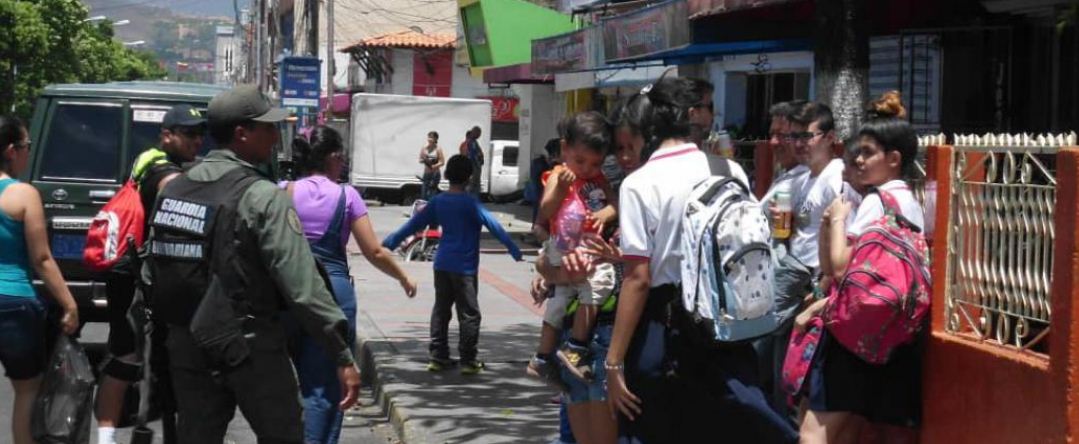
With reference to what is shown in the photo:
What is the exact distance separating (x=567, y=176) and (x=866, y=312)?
1501 millimetres

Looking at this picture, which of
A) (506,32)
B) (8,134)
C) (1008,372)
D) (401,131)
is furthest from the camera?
(401,131)

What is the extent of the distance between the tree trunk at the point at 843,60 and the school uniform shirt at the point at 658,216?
2.51 m

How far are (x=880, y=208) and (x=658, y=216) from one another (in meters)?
1.11

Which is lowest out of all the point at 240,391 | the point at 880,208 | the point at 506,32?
the point at 240,391

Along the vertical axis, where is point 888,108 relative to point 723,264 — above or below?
above

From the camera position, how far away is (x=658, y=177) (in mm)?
5266

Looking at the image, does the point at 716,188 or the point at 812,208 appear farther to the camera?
the point at 812,208

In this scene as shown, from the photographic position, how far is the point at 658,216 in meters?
5.23

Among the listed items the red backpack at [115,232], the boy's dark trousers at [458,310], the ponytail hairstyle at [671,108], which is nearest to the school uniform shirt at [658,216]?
the ponytail hairstyle at [671,108]

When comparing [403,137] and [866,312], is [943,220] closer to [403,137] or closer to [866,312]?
[866,312]

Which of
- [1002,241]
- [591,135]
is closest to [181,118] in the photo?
[591,135]

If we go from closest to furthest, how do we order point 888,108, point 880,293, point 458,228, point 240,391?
1. point 240,391
2. point 880,293
3. point 888,108
4. point 458,228

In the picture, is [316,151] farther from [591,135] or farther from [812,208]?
[812,208]

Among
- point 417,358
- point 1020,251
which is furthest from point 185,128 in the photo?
point 417,358
